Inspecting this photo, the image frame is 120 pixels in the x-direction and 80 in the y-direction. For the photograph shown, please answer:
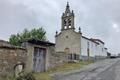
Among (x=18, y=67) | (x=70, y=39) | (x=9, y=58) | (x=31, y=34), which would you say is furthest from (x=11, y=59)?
(x=31, y=34)

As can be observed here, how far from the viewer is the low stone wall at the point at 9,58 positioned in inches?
760

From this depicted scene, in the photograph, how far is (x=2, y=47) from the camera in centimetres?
1944

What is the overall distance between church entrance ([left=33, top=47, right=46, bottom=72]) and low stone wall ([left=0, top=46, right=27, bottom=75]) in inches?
87.4

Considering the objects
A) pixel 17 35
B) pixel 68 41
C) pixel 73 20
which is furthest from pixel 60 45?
pixel 17 35

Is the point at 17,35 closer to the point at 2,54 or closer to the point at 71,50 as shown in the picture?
the point at 71,50

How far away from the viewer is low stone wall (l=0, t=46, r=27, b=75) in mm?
19312

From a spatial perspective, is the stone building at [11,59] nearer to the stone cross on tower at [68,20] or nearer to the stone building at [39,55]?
the stone building at [39,55]

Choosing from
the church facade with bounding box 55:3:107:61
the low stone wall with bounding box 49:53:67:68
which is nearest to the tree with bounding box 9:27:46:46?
the church facade with bounding box 55:3:107:61

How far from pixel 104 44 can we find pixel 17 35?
2683cm

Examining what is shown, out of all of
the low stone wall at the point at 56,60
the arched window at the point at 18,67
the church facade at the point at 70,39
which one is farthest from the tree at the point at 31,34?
the arched window at the point at 18,67

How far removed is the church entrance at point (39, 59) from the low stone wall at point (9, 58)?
2.22 metres

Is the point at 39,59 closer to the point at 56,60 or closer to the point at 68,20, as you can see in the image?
the point at 56,60

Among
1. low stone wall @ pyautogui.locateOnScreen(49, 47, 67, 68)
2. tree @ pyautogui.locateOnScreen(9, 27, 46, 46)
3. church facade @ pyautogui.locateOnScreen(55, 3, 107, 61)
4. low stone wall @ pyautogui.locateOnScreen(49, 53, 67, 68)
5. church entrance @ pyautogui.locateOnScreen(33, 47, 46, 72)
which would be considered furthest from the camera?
tree @ pyautogui.locateOnScreen(9, 27, 46, 46)

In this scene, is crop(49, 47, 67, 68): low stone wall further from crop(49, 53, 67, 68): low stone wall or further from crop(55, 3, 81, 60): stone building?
crop(55, 3, 81, 60): stone building
